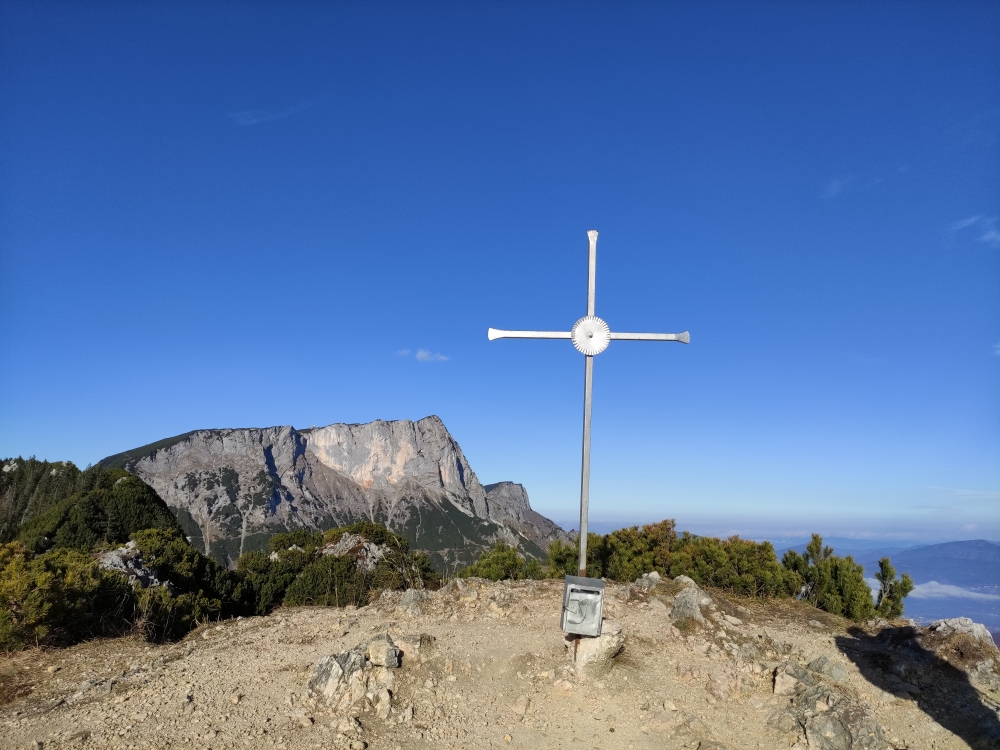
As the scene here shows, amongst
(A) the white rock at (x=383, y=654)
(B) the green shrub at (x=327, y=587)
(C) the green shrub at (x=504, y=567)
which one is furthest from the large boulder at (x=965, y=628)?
(B) the green shrub at (x=327, y=587)

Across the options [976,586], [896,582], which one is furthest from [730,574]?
[976,586]

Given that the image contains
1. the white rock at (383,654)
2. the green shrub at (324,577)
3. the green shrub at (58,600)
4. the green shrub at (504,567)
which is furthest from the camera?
the green shrub at (504,567)

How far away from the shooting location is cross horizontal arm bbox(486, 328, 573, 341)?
28.8 feet

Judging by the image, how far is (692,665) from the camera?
10508mm

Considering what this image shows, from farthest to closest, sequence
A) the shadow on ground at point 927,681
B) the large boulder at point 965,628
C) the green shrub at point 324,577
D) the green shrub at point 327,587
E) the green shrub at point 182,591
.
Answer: the green shrub at point 324,577, the green shrub at point 327,587, the green shrub at point 182,591, the large boulder at point 965,628, the shadow on ground at point 927,681

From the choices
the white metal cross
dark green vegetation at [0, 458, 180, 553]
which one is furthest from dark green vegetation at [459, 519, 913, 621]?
dark green vegetation at [0, 458, 180, 553]

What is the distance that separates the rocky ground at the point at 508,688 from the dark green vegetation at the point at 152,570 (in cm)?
85

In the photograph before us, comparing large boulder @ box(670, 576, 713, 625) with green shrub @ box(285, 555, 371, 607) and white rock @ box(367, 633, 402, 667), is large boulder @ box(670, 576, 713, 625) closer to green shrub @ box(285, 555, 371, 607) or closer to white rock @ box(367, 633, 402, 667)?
white rock @ box(367, 633, 402, 667)

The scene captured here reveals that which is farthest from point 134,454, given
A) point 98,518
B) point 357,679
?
point 357,679

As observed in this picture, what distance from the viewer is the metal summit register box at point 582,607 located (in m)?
9.02

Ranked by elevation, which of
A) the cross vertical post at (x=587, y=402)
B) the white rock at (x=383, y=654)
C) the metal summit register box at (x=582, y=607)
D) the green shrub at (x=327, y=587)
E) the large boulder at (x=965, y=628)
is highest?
the cross vertical post at (x=587, y=402)

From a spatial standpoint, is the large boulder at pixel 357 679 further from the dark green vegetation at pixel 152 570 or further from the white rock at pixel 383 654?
the dark green vegetation at pixel 152 570

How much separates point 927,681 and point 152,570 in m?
19.5

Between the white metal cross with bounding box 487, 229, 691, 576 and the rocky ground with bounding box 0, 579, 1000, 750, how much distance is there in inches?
101
